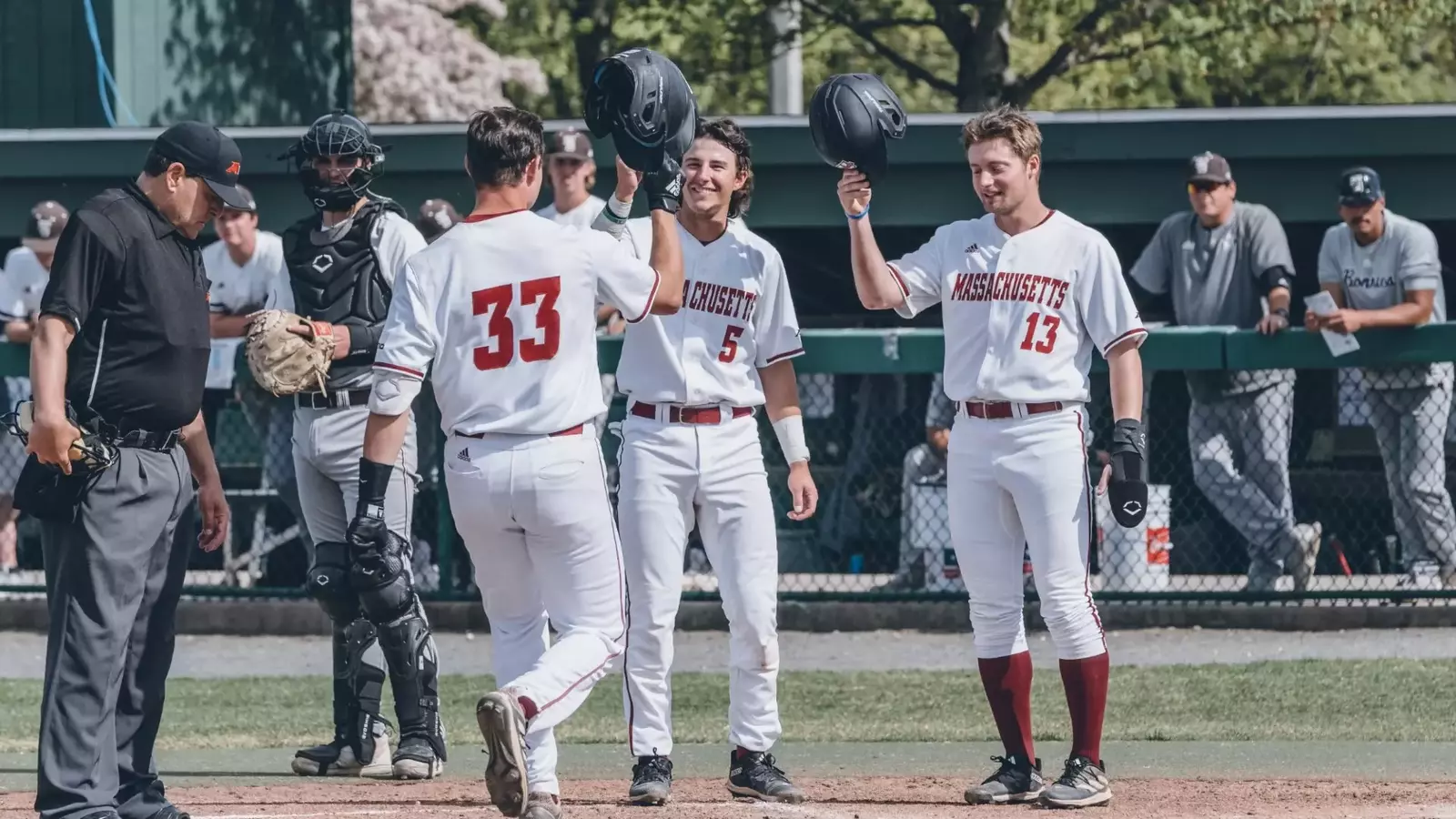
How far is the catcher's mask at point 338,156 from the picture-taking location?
6.46 metres

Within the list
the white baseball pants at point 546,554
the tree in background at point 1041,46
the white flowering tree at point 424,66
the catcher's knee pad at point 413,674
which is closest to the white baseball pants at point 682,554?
the white baseball pants at point 546,554

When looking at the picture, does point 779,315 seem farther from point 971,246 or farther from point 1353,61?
point 1353,61

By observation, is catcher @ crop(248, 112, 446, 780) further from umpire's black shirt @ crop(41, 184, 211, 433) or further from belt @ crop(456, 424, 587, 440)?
belt @ crop(456, 424, 587, 440)

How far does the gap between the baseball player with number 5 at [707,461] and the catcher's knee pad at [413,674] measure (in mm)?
811

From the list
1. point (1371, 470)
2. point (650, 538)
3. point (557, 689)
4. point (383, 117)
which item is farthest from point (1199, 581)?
point (383, 117)

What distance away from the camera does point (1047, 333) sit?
→ 19.2 ft

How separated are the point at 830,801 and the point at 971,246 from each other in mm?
1673

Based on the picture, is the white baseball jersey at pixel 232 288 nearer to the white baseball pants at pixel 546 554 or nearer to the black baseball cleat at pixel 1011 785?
the white baseball pants at pixel 546 554

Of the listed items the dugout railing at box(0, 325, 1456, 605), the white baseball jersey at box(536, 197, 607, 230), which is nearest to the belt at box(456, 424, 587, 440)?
the dugout railing at box(0, 325, 1456, 605)

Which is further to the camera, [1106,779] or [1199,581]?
[1199,581]

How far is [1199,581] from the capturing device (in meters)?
9.77

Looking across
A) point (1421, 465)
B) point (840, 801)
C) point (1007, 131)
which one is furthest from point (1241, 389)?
point (840, 801)

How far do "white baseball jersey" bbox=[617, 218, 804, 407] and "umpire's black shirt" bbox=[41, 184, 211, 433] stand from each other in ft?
4.34

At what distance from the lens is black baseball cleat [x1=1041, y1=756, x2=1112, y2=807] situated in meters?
5.75
